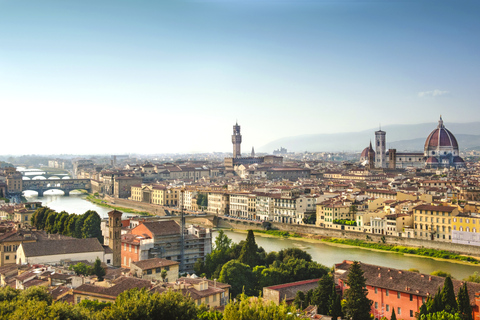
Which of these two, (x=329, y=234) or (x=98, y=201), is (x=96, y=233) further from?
(x=98, y=201)

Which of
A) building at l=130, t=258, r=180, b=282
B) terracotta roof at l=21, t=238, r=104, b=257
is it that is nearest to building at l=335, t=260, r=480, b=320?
building at l=130, t=258, r=180, b=282

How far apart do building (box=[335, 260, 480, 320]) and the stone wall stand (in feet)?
31.2

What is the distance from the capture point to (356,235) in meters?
25.7

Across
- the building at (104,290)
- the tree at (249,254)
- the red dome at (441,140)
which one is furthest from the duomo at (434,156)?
the building at (104,290)

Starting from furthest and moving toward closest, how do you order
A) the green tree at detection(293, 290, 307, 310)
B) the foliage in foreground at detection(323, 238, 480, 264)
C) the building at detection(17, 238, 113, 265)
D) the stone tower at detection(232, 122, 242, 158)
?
the stone tower at detection(232, 122, 242, 158), the foliage in foreground at detection(323, 238, 480, 264), the building at detection(17, 238, 113, 265), the green tree at detection(293, 290, 307, 310)

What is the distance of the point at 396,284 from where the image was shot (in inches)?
504

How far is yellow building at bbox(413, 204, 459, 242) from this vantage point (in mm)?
22641

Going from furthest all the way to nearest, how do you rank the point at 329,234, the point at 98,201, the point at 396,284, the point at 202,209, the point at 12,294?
the point at 98,201, the point at 202,209, the point at 329,234, the point at 396,284, the point at 12,294

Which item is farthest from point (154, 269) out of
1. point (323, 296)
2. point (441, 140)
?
point (441, 140)

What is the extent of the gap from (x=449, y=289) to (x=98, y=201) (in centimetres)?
4166

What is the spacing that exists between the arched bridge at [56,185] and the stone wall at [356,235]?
2886cm

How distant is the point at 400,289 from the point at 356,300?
4.64ft

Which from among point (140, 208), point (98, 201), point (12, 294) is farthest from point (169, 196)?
point (12, 294)

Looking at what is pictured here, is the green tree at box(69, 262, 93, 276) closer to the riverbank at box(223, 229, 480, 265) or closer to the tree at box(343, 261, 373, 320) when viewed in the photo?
the tree at box(343, 261, 373, 320)
